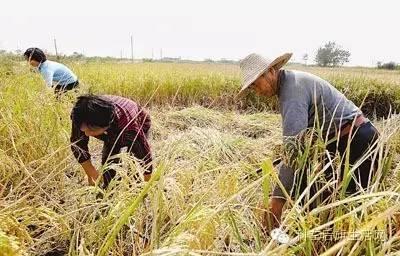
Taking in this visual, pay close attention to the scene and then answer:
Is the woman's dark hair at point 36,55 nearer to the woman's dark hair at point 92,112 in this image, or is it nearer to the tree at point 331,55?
the woman's dark hair at point 92,112

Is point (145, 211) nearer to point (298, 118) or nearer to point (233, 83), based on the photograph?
point (298, 118)

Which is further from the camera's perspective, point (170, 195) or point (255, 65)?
point (255, 65)

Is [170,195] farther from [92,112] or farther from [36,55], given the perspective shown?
[36,55]

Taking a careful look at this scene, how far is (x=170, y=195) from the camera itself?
1483 mm

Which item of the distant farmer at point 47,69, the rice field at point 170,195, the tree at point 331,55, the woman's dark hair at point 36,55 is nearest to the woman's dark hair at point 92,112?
the rice field at point 170,195

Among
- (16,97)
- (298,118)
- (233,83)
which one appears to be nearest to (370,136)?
(298,118)

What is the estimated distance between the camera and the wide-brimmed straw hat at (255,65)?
1644mm

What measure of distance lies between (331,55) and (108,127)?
53.7 metres

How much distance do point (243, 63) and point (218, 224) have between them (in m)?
0.87

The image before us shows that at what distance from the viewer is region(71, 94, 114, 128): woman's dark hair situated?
1682 millimetres

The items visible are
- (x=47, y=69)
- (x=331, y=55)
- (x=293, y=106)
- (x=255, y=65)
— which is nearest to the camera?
(x=293, y=106)

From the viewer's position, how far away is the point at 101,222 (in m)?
1.19

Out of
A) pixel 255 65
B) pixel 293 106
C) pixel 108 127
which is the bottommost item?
pixel 108 127

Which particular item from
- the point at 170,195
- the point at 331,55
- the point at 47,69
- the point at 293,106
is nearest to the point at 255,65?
the point at 293,106
